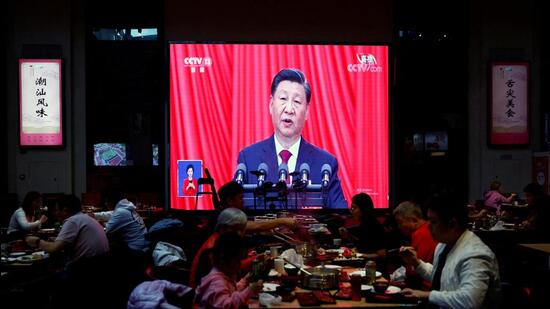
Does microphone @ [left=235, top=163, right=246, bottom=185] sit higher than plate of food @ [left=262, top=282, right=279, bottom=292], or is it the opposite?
microphone @ [left=235, top=163, right=246, bottom=185]

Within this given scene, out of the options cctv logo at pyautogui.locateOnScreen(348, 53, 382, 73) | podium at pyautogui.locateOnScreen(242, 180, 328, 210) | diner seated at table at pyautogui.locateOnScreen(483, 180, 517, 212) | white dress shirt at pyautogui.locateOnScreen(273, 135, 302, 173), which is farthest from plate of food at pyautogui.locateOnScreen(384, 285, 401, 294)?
cctv logo at pyautogui.locateOnScreen(348, 53, 382, 73)

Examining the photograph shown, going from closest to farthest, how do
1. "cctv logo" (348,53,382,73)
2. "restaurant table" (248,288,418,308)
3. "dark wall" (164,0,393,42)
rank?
"restaurant table" (248,288,418,308)
"cctv logo" (348,53,382,73)
"dark wall" (164,0,393,42)

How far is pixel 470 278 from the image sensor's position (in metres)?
2.90

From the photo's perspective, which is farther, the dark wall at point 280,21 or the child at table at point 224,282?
the dark wall at point 280,21

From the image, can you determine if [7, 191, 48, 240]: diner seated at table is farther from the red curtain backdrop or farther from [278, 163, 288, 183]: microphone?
[278, 163, 288, 183]: microphone

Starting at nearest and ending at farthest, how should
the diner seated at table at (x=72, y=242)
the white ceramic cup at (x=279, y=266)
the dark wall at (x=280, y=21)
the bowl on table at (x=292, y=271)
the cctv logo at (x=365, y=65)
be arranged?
the bowl on table at (x=292, y=271) → the white ceramic cup at (x=279, y=266) → the diner seated at table at (x=72, y=242) → the cctv logo at (x=365, y=65) → the dark wall at (x=280, y=21)

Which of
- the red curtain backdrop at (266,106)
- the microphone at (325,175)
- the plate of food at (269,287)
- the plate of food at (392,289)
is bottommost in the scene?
the plate of food at (269,287)

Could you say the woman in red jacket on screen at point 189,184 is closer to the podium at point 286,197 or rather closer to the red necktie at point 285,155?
the podium at point 286,197

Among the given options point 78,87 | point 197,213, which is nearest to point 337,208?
point 197,213

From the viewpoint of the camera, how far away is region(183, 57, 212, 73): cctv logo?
36.1ft

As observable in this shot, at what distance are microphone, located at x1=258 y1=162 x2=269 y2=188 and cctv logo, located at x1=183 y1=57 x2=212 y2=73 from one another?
2171 mm

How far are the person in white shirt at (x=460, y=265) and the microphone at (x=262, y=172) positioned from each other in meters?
7.72

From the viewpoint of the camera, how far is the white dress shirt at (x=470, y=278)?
9.43 ft

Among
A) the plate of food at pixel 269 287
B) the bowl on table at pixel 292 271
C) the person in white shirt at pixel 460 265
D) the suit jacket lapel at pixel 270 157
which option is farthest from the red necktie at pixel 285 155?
the person in white shirt at pixel 460 265
